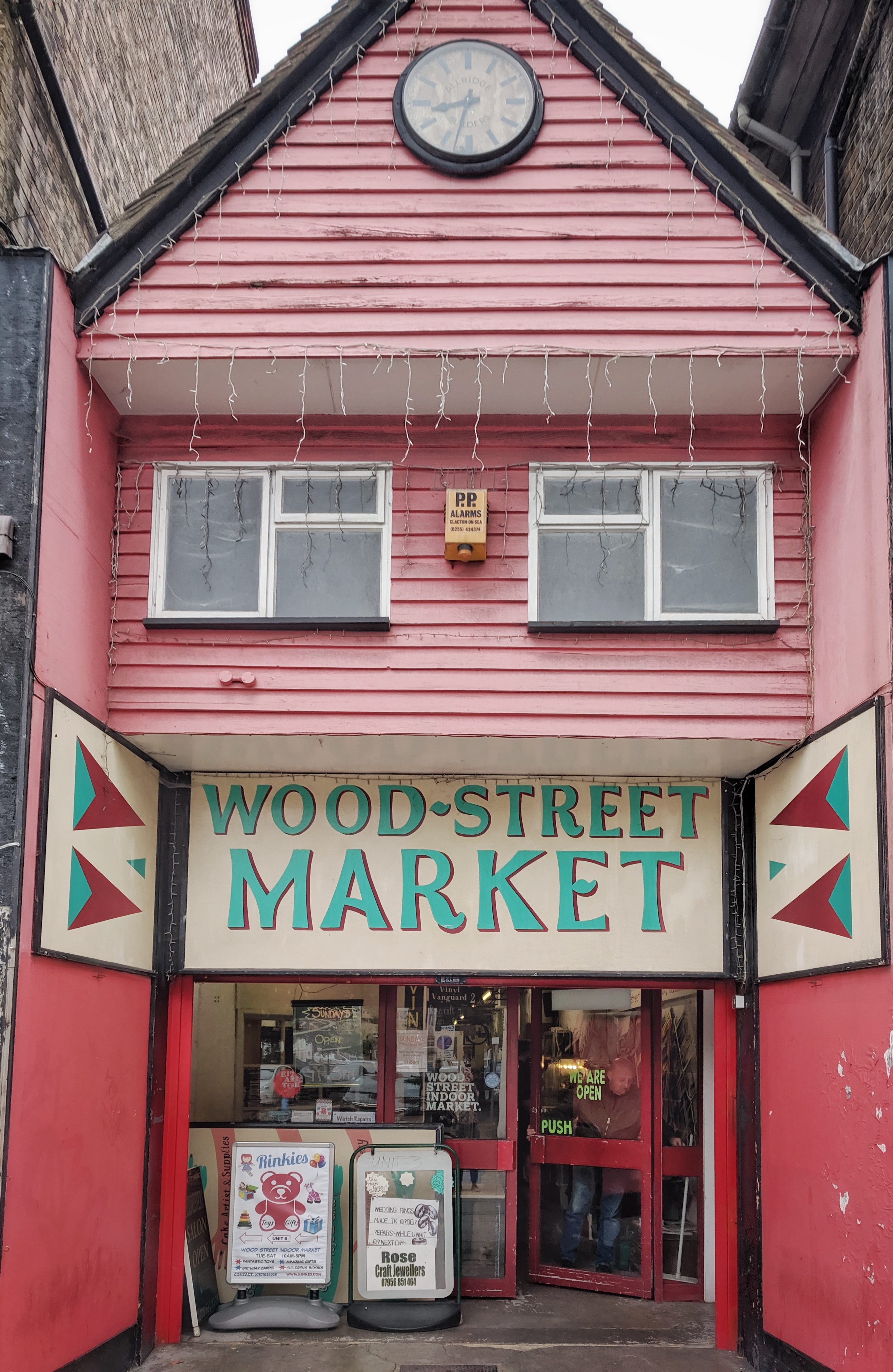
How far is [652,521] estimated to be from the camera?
303 inches

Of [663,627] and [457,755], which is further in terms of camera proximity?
[457,755]

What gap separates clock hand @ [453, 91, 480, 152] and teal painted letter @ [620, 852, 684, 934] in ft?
16.0

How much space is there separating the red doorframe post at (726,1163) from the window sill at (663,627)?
8.42 ft

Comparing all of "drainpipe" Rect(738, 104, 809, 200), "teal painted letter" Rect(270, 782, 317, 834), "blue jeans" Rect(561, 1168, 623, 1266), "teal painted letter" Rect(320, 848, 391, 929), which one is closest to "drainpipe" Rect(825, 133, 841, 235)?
"drainpipe" Rect(738, 104, 809, 200)

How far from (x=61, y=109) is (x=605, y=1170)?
9220mm

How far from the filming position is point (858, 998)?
20.8 feet

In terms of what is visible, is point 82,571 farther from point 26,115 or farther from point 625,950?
point 625,950

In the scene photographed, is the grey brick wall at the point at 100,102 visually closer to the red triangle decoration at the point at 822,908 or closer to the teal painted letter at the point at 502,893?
the teal painted letter at the point at 502,893

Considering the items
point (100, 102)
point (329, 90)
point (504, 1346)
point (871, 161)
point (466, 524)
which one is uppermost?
point (100, 102)

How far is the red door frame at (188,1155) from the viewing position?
791cm

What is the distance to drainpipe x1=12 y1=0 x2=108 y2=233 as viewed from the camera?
26.5 feet

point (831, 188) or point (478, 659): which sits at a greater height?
point (831, 188)

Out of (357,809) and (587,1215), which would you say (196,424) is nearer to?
(357,809)

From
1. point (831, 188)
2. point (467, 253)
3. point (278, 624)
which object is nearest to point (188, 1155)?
point (278, 624)
